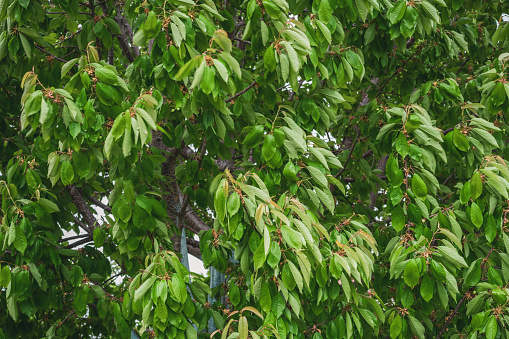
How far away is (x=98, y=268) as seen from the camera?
4.63m

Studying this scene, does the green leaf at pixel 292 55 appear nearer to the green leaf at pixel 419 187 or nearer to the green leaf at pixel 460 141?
the green leaf at pixel 419 187

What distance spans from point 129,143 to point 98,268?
2128 millimetres

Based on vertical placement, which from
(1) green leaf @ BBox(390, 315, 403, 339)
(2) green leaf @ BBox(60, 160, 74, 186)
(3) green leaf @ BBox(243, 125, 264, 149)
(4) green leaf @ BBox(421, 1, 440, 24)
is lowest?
(1) green leaf @ BBox(390, 315, 403, 339)

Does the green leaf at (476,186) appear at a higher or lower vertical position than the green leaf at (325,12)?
lower

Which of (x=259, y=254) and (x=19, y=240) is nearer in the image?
(x=259, y=254)

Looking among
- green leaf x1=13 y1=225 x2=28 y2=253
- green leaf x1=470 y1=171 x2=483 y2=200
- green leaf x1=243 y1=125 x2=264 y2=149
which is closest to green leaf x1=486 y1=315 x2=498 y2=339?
green leaf x1=470 y1=171 x2=483 y2=200

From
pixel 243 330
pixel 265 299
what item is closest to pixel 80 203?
pixel 265 299

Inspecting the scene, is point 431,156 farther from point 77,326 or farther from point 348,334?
point 77,326

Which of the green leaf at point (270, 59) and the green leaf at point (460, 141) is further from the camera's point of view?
the green leaf at point (460, 141)

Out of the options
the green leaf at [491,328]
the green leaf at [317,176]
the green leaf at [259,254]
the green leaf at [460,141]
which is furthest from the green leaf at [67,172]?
the green leaf at [491,328]

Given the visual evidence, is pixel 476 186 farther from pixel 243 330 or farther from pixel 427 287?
pixel 243 330

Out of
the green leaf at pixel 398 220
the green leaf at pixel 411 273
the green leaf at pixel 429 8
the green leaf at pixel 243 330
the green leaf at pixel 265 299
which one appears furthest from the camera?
the green leaf at pixel 429 8

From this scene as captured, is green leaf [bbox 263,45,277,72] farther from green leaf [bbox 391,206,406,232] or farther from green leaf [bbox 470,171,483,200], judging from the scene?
green leaf [bbox 470,171,483,200]

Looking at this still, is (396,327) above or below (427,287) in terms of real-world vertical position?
below
